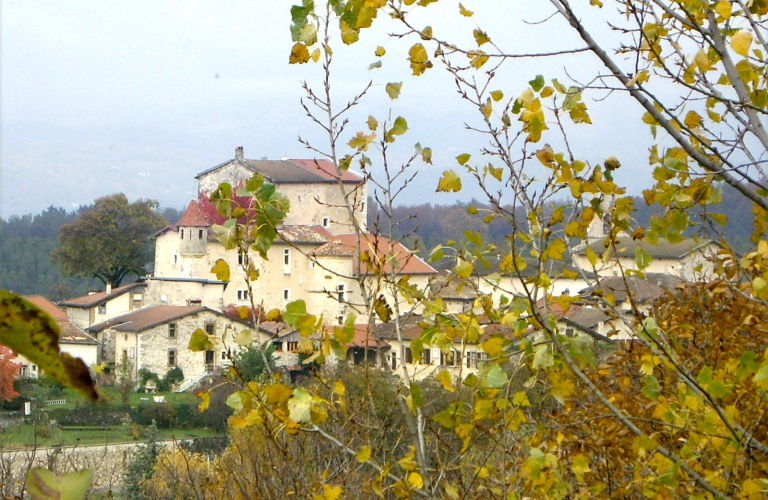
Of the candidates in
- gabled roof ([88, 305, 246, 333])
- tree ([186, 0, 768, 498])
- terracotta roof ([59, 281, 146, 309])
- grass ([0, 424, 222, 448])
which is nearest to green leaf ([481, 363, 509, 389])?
tree ([186, 0, 768, 498])

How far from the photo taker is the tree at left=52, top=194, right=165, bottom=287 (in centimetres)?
3847

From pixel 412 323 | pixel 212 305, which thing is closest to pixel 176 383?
pixel 212 305

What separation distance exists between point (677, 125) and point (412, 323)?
1.10m

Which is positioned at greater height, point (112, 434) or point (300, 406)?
point (300, 406)

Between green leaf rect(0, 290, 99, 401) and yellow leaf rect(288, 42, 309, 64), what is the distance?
1721 millimetres

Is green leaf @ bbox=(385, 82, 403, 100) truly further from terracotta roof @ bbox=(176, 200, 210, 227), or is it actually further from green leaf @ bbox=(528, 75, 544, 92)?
terracotta roof @ bbox=(176, 200, 210, 227)

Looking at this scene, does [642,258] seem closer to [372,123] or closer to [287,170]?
[372,123]

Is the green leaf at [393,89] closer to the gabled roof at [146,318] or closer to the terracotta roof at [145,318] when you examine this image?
the gabled roof at [146,318]

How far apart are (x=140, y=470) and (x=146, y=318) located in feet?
51.5

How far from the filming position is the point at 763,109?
1.90 metres

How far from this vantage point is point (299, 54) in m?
2.02

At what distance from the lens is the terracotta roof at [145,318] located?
88.4 feet

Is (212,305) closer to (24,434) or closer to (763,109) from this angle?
(24,434)

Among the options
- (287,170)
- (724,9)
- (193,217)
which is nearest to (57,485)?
(724,9)
